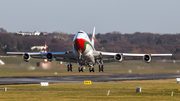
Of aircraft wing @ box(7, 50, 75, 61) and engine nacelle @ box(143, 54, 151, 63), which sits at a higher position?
aircraft wing @ box(7, 50, 75, 61)

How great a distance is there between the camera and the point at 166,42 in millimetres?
136000

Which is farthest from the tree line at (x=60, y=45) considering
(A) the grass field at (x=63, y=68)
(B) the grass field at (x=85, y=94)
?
(B) the grass field at (x=85, y=94)

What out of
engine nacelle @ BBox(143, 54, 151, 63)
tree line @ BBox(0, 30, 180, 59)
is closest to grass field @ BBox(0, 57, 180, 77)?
tree line @ BBox(0, 30, 180, 59)

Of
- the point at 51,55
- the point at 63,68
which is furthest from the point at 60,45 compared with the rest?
the point at 51,55

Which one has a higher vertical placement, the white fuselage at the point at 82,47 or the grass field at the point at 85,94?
the white fuselage at the point at 82,47

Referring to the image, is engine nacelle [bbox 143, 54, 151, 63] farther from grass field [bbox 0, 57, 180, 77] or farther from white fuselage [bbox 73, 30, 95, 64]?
grass field [bbox 0, 57, 180, 77]

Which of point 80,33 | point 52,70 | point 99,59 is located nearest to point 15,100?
point 80,33

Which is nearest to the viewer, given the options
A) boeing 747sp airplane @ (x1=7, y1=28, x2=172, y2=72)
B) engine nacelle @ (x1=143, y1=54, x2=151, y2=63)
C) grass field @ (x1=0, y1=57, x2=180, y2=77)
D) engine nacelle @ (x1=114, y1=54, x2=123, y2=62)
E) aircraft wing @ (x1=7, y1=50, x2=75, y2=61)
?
boeing 747sp airplane @ (x1=7, y1=28, x2=172, y2=72)

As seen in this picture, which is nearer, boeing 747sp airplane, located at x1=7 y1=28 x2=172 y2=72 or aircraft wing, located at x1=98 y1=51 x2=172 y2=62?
boeing 747sp airplane, located at x1=7 y1=28 x2=172 y2=72

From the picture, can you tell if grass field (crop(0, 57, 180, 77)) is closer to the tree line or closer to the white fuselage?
the tree line


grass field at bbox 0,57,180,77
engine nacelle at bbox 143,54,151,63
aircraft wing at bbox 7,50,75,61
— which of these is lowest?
grass field at bbox 0,57,180,77

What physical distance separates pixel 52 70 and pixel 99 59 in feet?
117

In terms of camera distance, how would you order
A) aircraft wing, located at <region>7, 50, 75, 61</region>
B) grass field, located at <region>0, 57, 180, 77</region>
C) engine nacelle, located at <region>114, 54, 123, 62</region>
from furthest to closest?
1. grass field, located at <region>0, 57, 180, 77</region>
2. engine nacelle, located at <region>114, 54, 123, 62</region>
3. aircraft wing, located at <region>7, 50, 75, 61</region>

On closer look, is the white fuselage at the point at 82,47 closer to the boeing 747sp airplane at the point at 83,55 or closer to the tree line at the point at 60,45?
the boeing 747sp airplane at the point at 83,55
